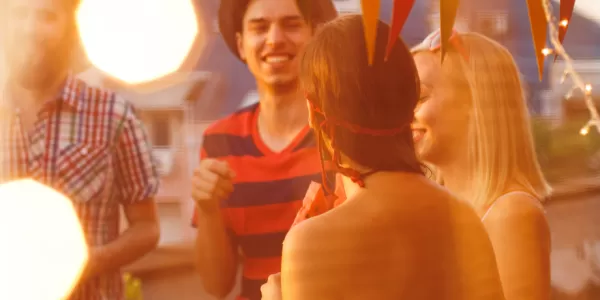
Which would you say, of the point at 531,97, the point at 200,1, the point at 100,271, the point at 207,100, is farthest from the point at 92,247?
the point at 531,97

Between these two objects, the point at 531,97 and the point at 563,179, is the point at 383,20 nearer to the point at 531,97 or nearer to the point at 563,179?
the point at 531,97

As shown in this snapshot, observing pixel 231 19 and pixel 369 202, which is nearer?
pixel 369 202

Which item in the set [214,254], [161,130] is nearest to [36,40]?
[161,130]

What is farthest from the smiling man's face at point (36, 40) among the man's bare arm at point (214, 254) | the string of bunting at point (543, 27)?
the string of bunting at point (543, 27)

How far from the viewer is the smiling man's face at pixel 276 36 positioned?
49.9 inches

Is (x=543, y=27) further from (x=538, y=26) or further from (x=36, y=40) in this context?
(x=36, y=40)

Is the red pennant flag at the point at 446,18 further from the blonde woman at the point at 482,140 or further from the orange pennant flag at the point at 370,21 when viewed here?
the orange pennant flag at the point at 370,21

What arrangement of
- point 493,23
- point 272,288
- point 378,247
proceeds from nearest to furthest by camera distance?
point 378,247 < point 272,288 < point 493,23

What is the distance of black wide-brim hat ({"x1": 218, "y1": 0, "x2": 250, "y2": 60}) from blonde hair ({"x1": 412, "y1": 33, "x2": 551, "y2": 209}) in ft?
1.29

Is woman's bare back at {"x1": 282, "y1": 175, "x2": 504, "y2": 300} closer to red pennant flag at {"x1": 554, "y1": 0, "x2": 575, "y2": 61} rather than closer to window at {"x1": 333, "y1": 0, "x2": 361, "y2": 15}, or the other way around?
window at {"x1": 333, "y1": 0, "x2": 361, "y2": 15}

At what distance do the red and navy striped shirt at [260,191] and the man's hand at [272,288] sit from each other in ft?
0.08

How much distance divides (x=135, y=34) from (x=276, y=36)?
12.3 inches

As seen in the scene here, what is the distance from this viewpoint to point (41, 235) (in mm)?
1292

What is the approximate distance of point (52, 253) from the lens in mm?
1289
